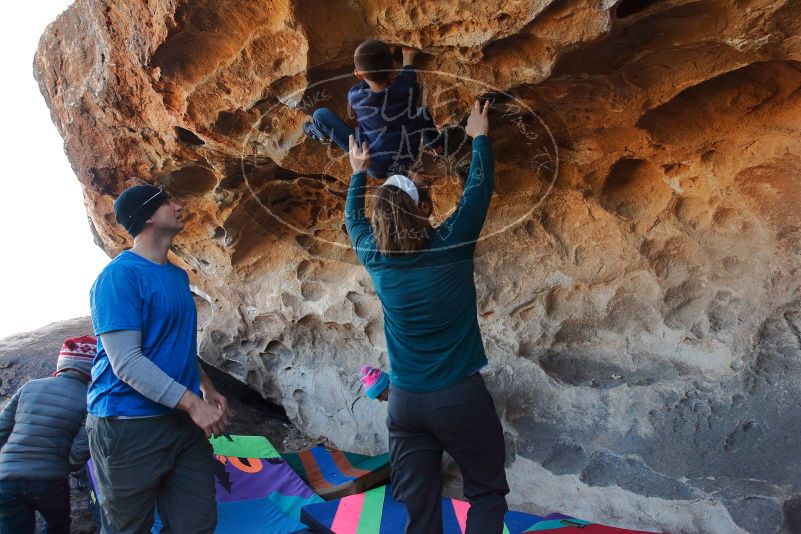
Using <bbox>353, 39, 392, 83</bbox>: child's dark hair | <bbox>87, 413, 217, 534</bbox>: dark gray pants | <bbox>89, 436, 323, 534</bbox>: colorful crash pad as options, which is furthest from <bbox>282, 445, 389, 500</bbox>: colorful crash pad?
<bbox>353, 39, 392, 83</bbox>: child's dark hair

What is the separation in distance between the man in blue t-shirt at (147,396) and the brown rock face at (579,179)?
109 centimetres

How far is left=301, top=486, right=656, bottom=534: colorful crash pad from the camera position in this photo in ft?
8.34

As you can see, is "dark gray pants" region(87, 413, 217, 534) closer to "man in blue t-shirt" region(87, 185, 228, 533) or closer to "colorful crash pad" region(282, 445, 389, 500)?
"man in blue t-shirt" region(87, 185, 228, 533)

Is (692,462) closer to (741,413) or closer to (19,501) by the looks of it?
(741,413)

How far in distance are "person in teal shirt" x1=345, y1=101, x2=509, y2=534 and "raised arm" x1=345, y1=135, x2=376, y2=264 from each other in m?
0.02

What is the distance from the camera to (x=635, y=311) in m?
3.06

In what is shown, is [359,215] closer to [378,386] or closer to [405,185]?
[405,185]

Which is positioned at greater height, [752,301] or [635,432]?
[752,301]

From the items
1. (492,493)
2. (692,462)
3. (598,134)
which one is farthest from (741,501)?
(598,134)

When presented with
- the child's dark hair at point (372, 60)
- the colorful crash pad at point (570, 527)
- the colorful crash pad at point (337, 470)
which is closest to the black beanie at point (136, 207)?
the child's dark hair at point (372, 60)

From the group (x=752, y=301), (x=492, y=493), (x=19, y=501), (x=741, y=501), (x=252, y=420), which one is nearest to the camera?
(x=492, y=493)

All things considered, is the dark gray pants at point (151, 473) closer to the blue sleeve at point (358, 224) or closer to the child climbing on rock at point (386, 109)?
the blue sleeve at point (358, 224)

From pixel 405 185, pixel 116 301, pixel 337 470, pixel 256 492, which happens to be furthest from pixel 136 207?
pixel 337 470

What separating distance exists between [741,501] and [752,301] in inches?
32.9
